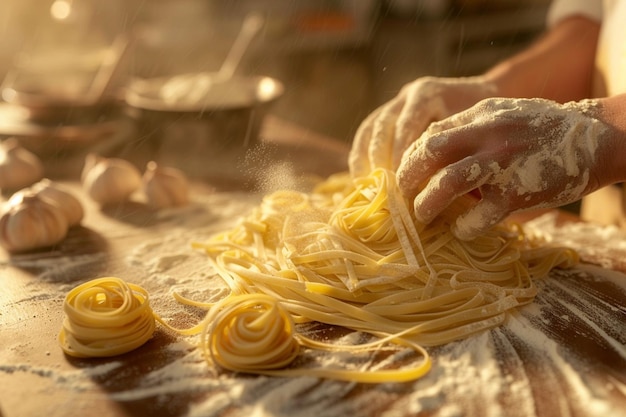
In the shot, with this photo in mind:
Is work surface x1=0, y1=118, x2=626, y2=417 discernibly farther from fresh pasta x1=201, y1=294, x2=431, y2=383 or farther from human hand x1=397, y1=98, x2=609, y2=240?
human hand x1=397, y1=98, x2=609, y2=240

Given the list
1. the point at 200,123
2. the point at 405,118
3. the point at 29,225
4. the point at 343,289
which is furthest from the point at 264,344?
the point at 200,123

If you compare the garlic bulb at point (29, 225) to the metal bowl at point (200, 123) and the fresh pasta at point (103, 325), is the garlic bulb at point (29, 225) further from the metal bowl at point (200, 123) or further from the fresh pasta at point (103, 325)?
the metal bowl at point (200, 123)

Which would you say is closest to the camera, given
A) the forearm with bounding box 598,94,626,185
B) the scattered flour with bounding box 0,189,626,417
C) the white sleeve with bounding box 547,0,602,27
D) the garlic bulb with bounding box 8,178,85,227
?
the scattered flour with bounding box 0,189,626,417

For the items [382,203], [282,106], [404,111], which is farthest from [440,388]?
[282,106]

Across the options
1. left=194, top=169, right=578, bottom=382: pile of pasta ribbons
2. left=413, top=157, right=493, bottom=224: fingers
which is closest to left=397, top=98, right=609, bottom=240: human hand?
left=413, top=157, right=493, bottom=224: fingers

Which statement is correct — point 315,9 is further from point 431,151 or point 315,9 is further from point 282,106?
point 431,151

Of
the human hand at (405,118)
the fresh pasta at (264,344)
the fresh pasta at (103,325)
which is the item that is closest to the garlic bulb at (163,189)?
the human hand at (405,118)

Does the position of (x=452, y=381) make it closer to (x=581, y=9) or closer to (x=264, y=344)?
(x=264, y=344)
